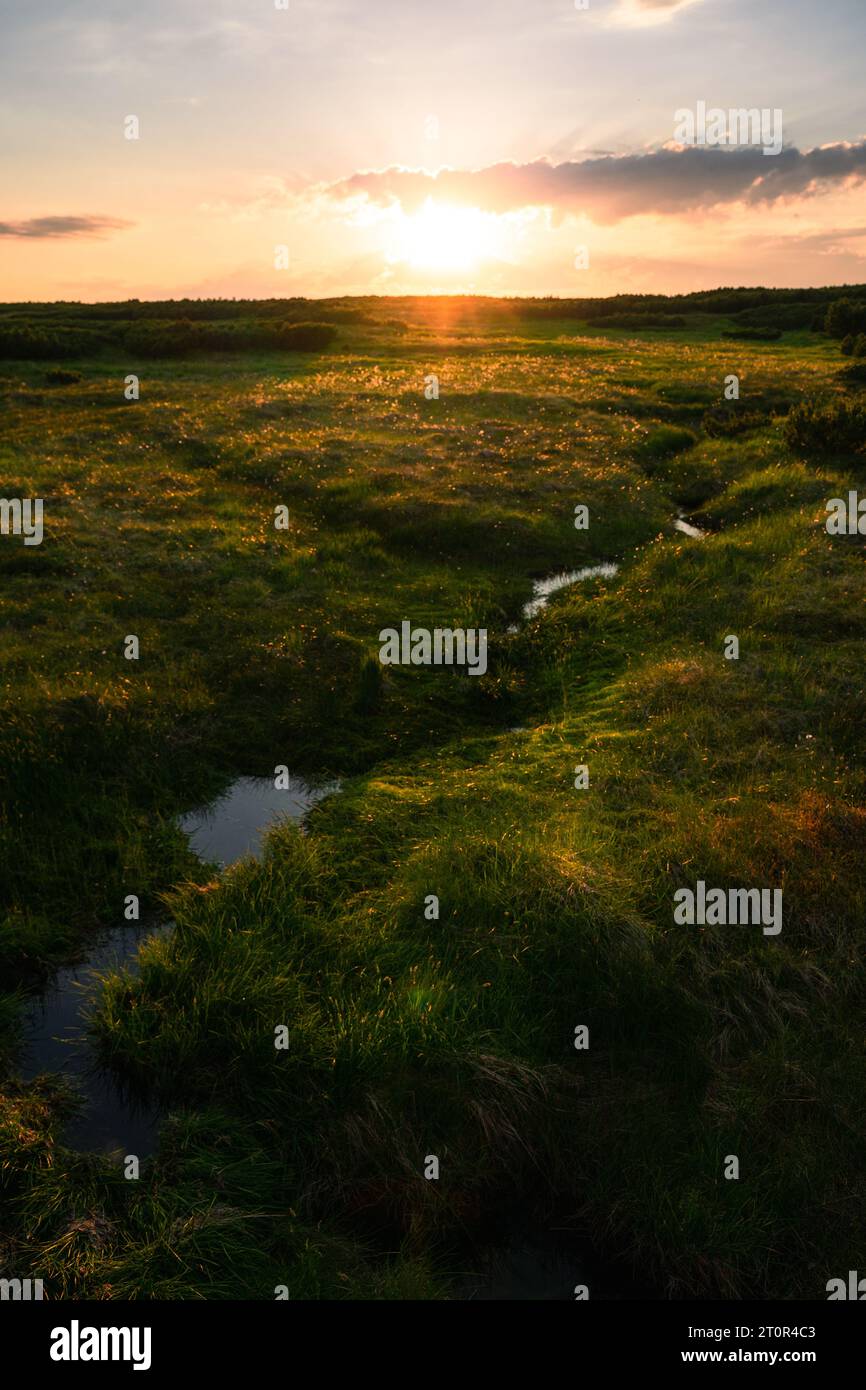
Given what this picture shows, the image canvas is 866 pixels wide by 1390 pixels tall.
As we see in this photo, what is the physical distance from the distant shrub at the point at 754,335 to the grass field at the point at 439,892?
148ft

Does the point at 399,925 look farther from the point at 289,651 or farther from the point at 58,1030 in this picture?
the point at 289,651

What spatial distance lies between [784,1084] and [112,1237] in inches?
198

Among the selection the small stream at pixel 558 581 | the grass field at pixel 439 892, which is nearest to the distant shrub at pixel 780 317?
the grass field at pixel 439 892

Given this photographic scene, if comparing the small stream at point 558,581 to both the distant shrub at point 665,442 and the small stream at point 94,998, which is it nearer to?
the small stream at point 94,998

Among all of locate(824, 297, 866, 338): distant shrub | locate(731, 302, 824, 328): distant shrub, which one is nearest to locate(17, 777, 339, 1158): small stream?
locate(824, 297, 866, 338): distant shrub

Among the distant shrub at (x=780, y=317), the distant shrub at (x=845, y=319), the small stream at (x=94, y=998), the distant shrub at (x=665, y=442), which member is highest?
the distant shrub at (x=780, y=317)

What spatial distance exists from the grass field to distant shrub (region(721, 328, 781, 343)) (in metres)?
45.0

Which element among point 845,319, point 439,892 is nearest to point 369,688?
point 439,892

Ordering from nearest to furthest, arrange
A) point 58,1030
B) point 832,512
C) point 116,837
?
point 58,1030 < point 116,837 < point 832,512

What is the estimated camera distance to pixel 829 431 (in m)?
25.1

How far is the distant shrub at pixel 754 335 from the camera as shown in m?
61.0
